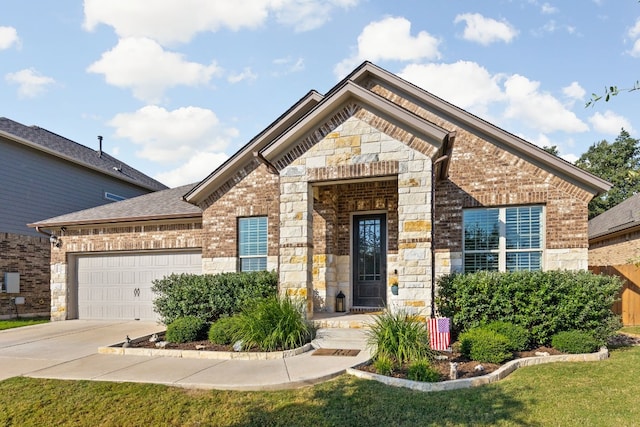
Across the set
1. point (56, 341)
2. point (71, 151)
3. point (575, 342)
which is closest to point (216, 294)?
point (56, 341)

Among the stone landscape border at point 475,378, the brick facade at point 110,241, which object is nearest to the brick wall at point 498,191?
the stone landscape border at point 475,378

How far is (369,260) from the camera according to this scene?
1143 centimetres

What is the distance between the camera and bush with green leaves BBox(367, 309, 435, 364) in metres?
6.62

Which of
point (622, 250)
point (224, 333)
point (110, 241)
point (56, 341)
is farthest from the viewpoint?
point (622, 250)

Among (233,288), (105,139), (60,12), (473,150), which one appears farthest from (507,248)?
(105,139)

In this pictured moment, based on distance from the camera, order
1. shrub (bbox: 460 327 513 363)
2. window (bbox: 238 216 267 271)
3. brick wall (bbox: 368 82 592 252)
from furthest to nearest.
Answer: window (bbox: 238 216 267 271) → brick wall (bbox: 368 82 592 252) → shrub (bbox: 460 327 513 363)

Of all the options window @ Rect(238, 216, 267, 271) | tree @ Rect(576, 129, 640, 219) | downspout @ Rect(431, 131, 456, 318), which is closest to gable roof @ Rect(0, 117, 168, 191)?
window @ Rect(238, 216, 267, 271)

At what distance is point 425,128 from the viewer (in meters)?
8.39

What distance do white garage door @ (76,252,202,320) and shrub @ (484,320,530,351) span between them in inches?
342

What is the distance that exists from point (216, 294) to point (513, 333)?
20.2 feet

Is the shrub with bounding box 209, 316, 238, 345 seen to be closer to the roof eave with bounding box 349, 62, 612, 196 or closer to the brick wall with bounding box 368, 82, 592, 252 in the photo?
the brick wall with bounding box 368, 82, 592, 252

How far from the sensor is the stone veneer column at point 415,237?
27.1ft

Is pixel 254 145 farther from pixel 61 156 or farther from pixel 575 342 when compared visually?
pixel 61 156

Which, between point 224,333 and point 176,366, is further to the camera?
point 224,333
